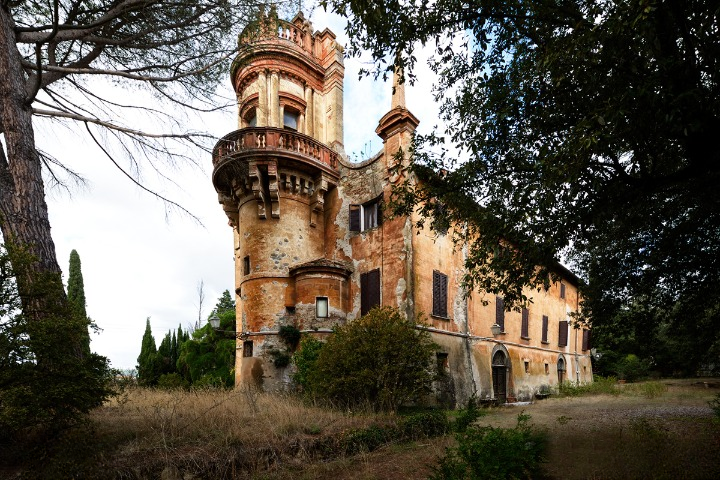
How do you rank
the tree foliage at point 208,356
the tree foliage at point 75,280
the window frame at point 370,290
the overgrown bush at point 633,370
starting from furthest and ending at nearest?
the overgrown bush at point 633,370, the tree foliage at point 75,280, the tree foliage at point 208,356, the window frame at point 370,290

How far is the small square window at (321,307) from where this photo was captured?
13.7 metres

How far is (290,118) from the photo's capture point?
660 inches

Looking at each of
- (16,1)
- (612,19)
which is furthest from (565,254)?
(16,1)

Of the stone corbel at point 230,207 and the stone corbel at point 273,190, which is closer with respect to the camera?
the stone corbel at point 273,190

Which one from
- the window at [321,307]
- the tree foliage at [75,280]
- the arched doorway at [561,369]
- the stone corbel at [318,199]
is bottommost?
the arched doorway at [561,369]

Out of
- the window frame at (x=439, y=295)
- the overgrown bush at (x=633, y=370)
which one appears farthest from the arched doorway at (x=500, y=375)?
the overgrown bush at (x=633, y=370)

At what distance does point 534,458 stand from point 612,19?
5526 mm

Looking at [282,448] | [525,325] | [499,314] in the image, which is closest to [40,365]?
[282,448]

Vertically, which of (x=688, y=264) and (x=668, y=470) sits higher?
(x=688, y=264)

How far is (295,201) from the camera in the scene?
594 inches

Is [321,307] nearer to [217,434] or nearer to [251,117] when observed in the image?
[217,434]

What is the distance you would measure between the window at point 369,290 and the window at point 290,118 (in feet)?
24.1

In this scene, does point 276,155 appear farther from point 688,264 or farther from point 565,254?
point 688,264

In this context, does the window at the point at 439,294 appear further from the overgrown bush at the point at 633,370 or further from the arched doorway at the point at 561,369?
the overgrown bush at the point at 633,370
